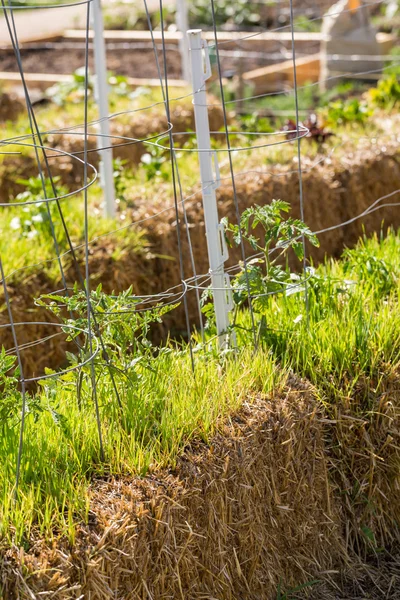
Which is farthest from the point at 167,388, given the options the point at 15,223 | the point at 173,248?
the point at 15,223

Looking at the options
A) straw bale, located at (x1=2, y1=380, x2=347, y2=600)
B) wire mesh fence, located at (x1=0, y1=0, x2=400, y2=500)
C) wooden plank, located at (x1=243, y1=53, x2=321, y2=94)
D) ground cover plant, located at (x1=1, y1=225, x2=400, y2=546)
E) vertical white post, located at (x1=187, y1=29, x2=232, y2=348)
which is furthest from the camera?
wooden plank, located at (x1=243, y1=53, x2=321, y2=94)

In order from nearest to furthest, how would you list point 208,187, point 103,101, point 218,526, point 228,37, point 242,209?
point 218,526, point 208,187, point 103,101, point 242,209, point 228,37

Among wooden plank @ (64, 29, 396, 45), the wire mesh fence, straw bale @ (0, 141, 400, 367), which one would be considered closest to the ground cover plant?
the wire mesh fence

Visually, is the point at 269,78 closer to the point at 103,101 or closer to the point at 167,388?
the point at 103,101

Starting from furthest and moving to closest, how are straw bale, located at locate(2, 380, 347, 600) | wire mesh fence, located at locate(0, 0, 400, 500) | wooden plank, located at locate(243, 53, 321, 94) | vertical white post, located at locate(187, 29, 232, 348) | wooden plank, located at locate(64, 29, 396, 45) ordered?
1. wooden plank, located at locate(64, 29, 396, 45)
2. wooden plank, located at locate(243, 53, 321, 94)
3. vertical white post, located at locate(187, 29, 232, 348)
4. wire mesh fence, located at locate(0, 0, 400, 500)
5. straw bale, located at locate(2, 380, 347, 600)

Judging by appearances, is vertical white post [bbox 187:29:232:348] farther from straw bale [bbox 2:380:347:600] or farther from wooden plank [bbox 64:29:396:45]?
wooden plank [bbox 64:29:396:45]

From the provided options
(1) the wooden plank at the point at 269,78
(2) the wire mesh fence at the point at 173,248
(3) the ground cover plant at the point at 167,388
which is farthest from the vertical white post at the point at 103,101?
(1) the wooden plank at the point at 269,78

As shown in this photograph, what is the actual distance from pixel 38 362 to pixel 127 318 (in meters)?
1.54

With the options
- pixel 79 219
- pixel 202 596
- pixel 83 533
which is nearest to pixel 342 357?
pixel 202 596

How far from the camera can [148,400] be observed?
2.38m

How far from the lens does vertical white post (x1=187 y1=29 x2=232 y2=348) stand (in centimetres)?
265

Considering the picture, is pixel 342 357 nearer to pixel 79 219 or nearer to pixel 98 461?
pixel 98 461

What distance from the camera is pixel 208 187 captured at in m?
2.71

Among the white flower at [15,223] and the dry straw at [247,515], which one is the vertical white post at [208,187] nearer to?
the dry straw at [247,515]
